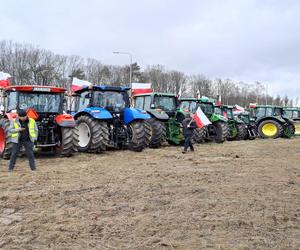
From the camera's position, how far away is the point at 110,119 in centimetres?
1190

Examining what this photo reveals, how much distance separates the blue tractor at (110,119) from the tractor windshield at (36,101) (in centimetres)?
99

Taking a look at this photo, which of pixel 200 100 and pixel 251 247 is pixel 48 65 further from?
pixel 251 247

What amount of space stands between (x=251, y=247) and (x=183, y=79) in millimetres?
65388

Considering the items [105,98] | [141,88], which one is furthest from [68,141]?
[141,88]

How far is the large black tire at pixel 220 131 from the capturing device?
57.1 feet

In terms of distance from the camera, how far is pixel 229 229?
4.62 meters

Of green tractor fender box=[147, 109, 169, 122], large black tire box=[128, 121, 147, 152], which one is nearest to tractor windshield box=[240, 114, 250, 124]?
green tractor fender box=[147, 109, 169, 122]

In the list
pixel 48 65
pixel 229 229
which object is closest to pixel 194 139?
pixel 229 229

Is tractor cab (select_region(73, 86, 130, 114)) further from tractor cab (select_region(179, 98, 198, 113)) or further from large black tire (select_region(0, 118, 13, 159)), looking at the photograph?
tractor cab (select_region(179, 98, 198, 113))

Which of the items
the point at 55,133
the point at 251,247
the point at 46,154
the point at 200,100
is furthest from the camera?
the point at 200,100

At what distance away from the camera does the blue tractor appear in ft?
38.3

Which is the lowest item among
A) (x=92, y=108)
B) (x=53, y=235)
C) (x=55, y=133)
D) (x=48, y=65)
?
(x=53, y=235)

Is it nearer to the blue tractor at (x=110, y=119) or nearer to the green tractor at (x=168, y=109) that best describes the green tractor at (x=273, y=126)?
the green tractor at (x=168, y=109)

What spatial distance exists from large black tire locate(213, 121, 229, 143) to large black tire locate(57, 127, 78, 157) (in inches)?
330
